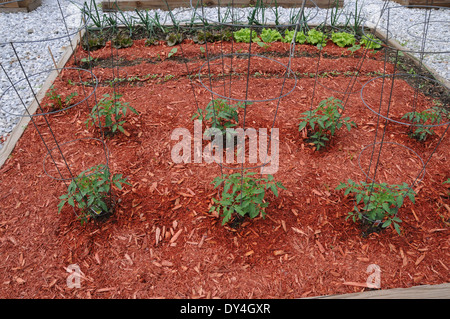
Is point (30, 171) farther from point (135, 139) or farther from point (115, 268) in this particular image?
point (115, 268)

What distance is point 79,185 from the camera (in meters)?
2.15

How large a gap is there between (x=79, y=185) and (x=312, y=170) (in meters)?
1.73

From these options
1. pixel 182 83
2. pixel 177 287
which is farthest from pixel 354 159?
pixel 182 83

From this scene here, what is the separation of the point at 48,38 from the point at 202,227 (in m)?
4.09

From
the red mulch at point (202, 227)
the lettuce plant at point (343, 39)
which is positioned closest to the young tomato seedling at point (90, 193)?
the red mulch at point (202, 227)

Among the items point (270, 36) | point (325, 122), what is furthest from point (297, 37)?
point (325, 122)

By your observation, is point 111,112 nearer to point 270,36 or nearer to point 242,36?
point 242,36

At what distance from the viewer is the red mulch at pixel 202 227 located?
1.99 metres

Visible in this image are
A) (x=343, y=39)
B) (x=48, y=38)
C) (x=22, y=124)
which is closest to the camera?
(x=22, y=124)

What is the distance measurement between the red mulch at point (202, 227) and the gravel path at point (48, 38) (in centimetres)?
78

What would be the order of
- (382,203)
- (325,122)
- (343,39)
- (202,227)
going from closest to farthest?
(382,203) < (202,227) < (325,122) < (343,39)

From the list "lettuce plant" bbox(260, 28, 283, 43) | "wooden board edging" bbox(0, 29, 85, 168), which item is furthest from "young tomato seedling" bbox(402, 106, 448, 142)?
"wooden board edging" bbox(0, 29, 85, 168)

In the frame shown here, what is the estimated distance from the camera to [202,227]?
2.27m

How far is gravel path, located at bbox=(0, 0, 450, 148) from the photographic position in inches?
143
